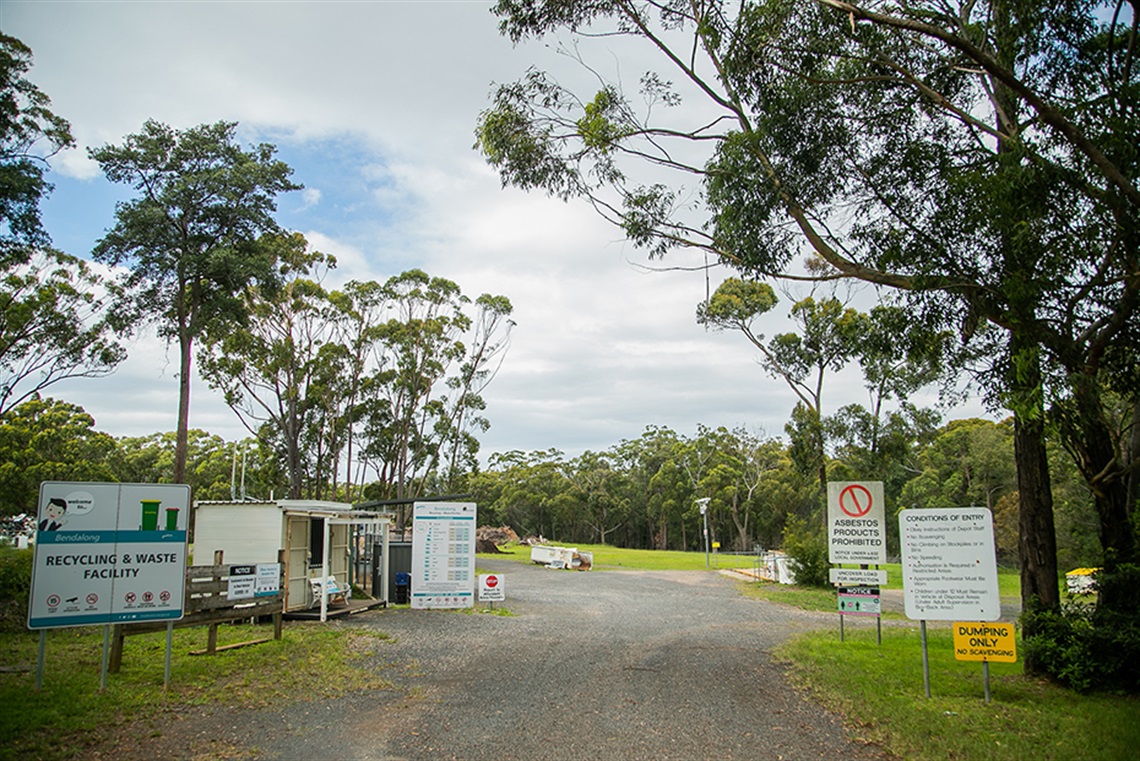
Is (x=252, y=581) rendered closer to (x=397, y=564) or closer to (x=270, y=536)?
(x=270, y=536)

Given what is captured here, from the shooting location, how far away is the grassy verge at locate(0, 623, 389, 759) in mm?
6102

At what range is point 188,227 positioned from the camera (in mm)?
25281

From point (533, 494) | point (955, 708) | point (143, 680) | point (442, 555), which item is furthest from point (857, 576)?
point (533, 494)

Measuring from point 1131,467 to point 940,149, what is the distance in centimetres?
445

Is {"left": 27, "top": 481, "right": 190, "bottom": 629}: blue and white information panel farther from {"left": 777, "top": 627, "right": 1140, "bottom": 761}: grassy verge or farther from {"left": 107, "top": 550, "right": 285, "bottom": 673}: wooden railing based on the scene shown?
{"left": 777, "top": 627, "right": 1140, "bottom": 761}: grassy verge

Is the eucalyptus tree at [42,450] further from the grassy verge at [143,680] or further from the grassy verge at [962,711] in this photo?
the grassy verge at [962,711]

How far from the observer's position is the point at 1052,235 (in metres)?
8.03

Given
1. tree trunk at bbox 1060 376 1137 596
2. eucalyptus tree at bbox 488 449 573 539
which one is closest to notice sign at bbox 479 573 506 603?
tree trunk at bbox 1060 376 1137 596

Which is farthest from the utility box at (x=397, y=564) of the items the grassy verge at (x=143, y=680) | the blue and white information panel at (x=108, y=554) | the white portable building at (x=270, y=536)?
the blue and white information panel at (x=108, y=554)

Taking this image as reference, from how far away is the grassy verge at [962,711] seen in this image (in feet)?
19.9

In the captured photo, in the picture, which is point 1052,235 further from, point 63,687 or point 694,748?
point 63,687

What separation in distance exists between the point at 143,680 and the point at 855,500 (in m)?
9.82

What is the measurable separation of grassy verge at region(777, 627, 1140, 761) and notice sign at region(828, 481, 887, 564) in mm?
1615

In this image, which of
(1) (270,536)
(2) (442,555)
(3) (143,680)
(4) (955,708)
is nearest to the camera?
(4) (955,708)
